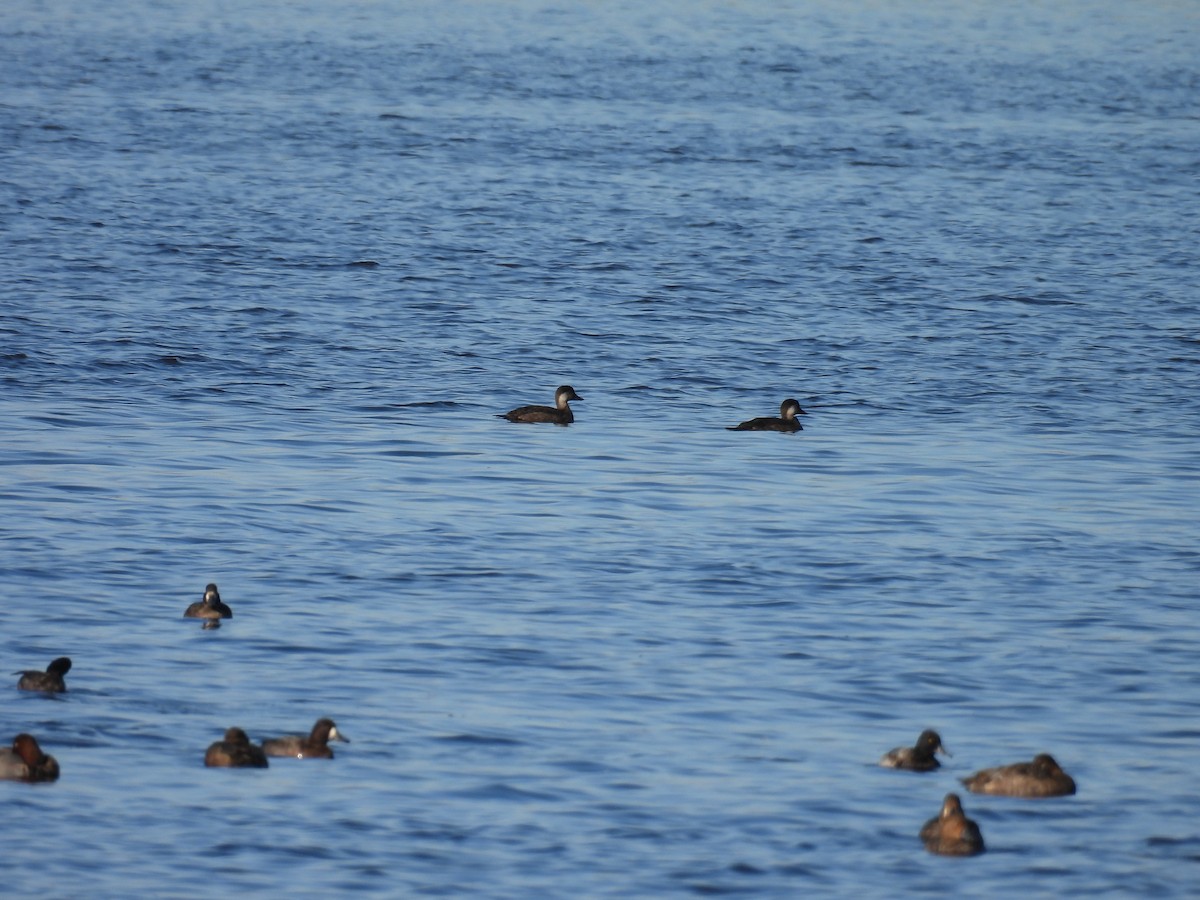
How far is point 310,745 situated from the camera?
1307 centimetres

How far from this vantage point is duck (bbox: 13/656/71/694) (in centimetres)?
1408

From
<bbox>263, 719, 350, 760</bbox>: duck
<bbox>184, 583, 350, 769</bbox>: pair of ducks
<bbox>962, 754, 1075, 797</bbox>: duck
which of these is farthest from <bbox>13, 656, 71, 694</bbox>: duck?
<bbox>962, 754, 1075, 797</bbox>: duck

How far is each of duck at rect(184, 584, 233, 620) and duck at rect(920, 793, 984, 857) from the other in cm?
617

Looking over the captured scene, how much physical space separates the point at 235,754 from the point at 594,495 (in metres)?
8.15

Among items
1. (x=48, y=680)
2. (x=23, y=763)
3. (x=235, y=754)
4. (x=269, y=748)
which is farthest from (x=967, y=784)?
(x=48, y=680)

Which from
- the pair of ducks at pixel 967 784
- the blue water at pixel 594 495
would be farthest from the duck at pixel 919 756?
the blue water at pixel 594 495

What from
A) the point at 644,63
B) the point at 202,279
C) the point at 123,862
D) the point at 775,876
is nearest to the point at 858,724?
the point at 775,876

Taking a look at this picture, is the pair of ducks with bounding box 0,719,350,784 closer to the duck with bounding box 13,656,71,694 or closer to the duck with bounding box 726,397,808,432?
the duck with bounding box 13,656,71,694

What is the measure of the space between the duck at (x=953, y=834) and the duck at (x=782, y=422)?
10.9m

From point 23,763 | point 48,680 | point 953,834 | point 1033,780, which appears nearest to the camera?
point 953,834

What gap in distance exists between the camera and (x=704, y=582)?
17641mm

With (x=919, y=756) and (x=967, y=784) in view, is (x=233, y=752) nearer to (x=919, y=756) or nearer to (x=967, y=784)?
(x=919, y=756)

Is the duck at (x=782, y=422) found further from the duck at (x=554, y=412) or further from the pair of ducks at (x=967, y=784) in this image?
the pair of ducks at (x=967, y=784)

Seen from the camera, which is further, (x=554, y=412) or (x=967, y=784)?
(x=554, y=412)
